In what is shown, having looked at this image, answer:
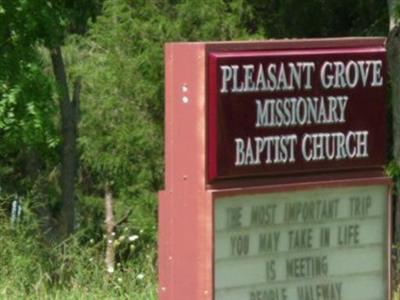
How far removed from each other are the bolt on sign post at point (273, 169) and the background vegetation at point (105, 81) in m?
11.5

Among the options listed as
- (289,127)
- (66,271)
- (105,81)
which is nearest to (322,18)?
(105,81)

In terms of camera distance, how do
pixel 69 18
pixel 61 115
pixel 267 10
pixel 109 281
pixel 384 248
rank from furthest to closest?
pixel 61 115 < pixel 267 10 < pixel 69 18 < pixel 109 281 < pixel 384 248

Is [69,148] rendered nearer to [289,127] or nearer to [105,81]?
[105,81]

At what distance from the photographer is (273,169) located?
6.33 m

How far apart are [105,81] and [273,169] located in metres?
24.0

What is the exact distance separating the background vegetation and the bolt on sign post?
1146cm

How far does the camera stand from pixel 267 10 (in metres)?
30.4

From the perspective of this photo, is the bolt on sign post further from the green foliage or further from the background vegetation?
the green foliage

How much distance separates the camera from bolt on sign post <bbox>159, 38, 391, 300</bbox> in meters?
6.18

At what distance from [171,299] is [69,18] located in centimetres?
1565

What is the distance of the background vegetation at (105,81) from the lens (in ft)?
61.5

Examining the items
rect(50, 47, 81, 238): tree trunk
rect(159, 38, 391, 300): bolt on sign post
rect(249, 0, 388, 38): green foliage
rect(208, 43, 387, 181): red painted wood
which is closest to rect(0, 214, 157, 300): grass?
rect(159, 38, 391, 300): bolt on sign post

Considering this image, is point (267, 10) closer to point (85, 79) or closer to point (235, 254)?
point (85, 79)

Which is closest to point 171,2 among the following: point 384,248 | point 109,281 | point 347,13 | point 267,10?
point 267,10
